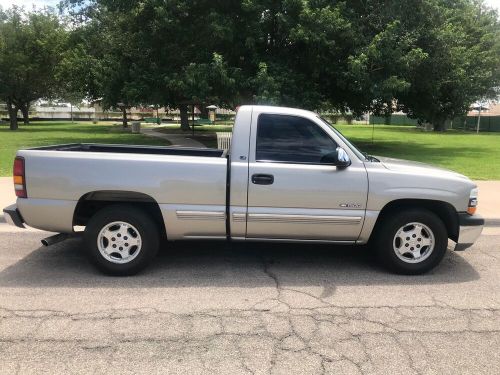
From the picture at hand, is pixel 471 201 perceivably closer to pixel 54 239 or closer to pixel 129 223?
pixel 129 223

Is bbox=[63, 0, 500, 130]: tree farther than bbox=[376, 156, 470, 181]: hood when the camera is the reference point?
Yes

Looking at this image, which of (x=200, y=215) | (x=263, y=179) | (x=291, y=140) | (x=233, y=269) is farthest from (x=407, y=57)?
(x=200, y=215)

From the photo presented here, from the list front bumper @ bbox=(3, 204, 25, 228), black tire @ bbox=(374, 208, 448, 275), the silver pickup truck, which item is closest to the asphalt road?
black tire @ bbox=(374, 208, 448, 275)

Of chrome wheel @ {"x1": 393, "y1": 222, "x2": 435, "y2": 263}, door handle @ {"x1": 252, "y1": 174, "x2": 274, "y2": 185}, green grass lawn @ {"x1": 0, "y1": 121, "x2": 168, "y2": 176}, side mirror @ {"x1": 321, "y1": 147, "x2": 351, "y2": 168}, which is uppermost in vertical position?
side mirror @ {"x1": 321, "y1": 147, "x2": 351, "y2": 168}

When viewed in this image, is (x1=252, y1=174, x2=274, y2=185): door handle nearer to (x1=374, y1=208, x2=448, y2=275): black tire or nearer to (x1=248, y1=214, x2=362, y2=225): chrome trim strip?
(x1=248, y1=214, x2=362, y2=225): chrome trim strip

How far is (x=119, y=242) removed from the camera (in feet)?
17.2

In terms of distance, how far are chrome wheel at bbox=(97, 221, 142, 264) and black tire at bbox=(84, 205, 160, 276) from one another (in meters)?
0.02

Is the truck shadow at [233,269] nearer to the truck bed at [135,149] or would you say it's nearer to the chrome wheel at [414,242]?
the chrome wheel at [414,242]

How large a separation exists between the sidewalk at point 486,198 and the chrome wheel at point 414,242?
3.44 m

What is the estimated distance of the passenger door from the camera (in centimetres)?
514

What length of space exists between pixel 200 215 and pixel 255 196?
616 millimetres

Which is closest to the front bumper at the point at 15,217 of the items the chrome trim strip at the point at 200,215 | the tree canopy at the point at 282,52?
the chrome trim strip at the point at 200,215

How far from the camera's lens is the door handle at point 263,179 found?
202 inches

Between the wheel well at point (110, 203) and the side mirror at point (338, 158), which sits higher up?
the side mirror at point (338, 158)
